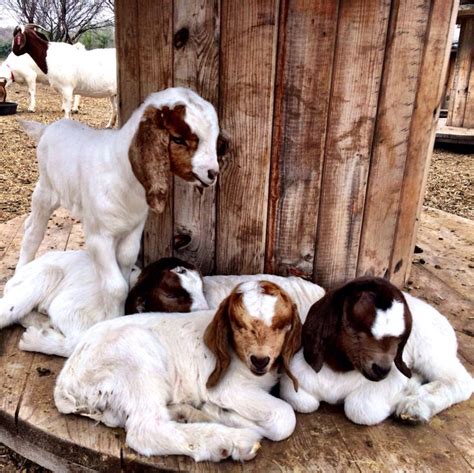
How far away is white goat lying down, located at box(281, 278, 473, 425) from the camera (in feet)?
7.13

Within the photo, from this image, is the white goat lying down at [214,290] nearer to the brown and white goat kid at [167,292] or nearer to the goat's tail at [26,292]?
the brown and white goat kid at [167,292]

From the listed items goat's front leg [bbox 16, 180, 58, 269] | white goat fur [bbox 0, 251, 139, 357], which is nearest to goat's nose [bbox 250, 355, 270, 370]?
white goat fur [bbox 0, 251, 139, 357]

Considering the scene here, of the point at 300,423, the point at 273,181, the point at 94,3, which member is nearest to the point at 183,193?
the point at 273,181

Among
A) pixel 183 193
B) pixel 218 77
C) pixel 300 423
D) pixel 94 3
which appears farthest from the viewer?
pixel 94 3

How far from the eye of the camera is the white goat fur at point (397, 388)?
2.35m

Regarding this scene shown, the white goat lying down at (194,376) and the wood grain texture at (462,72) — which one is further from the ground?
the wood grain texture at (462,72)

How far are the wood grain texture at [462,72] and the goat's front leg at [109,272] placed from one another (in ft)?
31.6

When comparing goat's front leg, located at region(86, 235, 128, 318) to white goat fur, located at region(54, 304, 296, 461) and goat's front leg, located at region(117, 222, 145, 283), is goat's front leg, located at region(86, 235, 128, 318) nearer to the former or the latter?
goat's front leg, located at region(117, 222, 145, 283)

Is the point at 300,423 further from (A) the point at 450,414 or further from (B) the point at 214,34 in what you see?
(B) the point at 214,34

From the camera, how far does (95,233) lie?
2604mm

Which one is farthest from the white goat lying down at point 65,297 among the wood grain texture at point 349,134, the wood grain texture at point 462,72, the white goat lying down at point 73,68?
the wood grain texture at point 462,72

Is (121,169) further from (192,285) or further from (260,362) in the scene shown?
(260,362)

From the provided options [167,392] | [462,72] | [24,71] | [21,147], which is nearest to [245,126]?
[167,392]

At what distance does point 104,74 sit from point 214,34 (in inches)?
383
